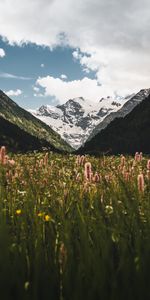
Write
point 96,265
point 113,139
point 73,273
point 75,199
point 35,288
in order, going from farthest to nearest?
point 113,139 < point 75,199 < point 73,273 < point 96,265 < point 35,288

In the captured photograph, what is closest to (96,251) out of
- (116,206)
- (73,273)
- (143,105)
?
(73,273)

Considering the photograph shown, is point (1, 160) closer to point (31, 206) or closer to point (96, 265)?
point (31, 206)

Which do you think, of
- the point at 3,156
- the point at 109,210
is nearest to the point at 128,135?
the point at 3,156

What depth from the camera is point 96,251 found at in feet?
9.65

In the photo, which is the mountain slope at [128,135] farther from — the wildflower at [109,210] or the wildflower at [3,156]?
the wildflower at [109,210]

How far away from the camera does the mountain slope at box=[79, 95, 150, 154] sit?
106 metres

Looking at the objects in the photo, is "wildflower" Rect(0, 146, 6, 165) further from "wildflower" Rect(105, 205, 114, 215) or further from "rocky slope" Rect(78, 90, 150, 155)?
"rocky slope" Rect(78, 90, 150, 155)

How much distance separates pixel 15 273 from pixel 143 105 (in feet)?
434

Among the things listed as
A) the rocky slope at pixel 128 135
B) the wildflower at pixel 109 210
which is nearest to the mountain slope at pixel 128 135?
the rocky slope at pixel 128 135

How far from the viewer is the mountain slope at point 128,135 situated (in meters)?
106

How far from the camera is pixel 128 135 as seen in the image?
382 feet

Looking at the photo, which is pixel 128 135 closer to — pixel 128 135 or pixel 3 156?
pixel 128 135

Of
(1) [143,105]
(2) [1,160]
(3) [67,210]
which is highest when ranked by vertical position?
(1) [143,105]

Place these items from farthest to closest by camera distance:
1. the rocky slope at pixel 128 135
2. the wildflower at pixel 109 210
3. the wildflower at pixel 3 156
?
1. the rocky slope at pixel 128 135
2. the wildflower at pixel 3 156
3. the wildflower at pixel 109 210
